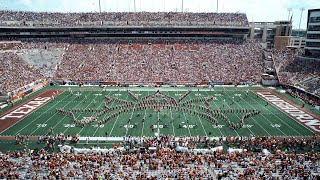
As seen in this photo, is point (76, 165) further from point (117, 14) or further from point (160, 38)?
point (117, 14)

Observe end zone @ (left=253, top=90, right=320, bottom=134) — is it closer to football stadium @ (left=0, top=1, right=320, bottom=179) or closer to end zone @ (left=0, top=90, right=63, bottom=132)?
football stadium @ (left=0, top=1, right=320, bottom=179)

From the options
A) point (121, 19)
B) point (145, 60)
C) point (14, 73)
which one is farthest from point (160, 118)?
point (121, 19)

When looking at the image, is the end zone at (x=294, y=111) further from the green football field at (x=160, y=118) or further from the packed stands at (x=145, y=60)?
the packed stands at (x=145, y=60)

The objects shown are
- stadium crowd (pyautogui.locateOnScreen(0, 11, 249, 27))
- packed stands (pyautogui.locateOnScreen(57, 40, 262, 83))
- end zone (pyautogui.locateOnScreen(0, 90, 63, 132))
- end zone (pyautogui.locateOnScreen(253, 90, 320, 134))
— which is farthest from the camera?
stadium crowd (pyautogui.locateOnScreen(0, 11, 249, 27))

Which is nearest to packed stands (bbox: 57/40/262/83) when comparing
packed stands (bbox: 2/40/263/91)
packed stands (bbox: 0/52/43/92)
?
packed stands (bbox: 2/40/263/91)

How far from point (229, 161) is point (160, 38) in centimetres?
4179

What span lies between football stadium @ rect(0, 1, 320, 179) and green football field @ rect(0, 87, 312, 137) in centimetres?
12

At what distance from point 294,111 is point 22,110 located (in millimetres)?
25845

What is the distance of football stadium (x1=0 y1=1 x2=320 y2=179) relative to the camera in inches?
588

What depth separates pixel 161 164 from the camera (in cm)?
1471

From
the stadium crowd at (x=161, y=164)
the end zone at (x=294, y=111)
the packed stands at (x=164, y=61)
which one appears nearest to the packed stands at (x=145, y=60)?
the packed stands at (x=164, y=61)

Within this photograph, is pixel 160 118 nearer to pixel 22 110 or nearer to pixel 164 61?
pixel 22 110

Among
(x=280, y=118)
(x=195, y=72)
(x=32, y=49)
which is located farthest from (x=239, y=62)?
(x=32, y=49)

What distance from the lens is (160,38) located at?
5447 centimetres
